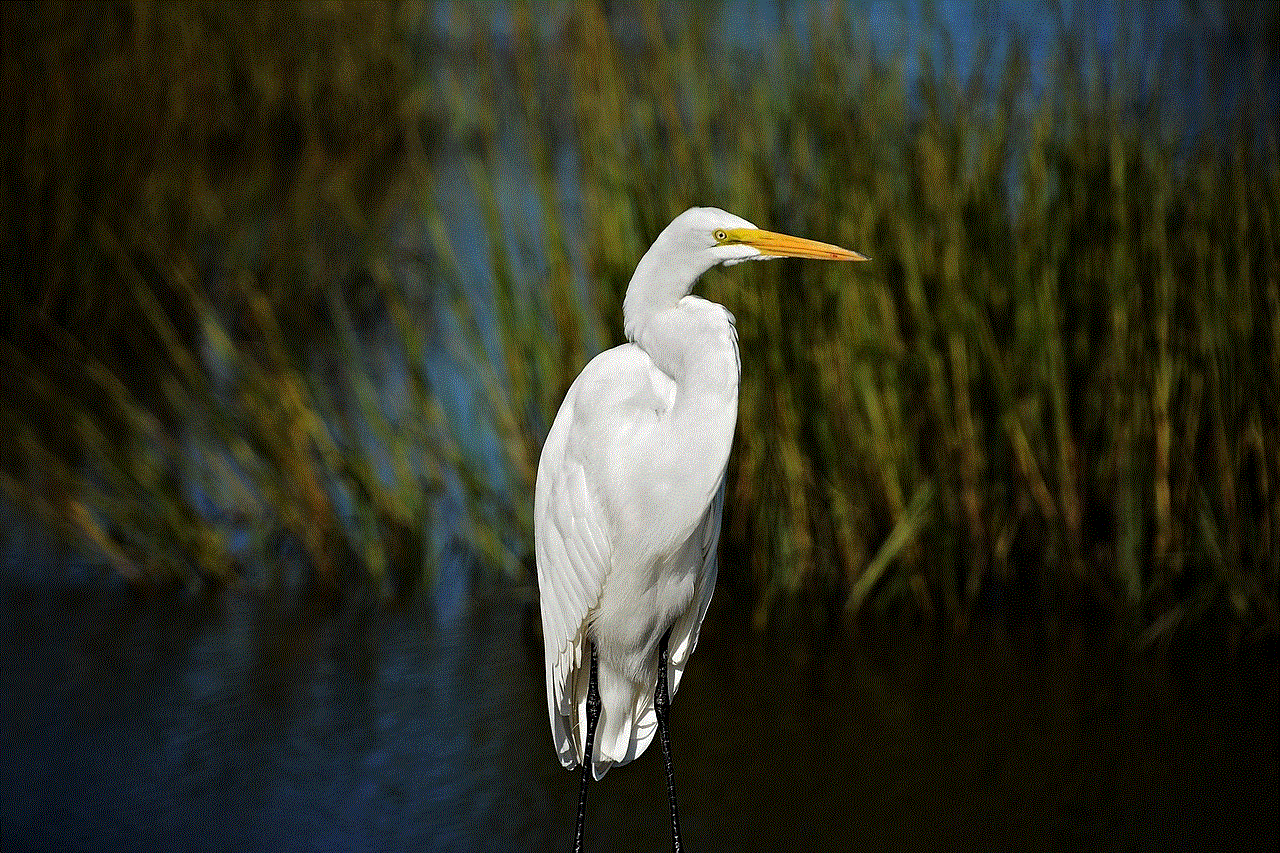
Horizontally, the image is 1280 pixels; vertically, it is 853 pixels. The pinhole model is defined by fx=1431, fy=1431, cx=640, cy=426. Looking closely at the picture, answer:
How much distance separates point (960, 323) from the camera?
313cm

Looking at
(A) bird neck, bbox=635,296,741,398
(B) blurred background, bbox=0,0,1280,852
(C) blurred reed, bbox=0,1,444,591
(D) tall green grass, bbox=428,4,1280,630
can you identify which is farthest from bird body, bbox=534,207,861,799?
(C) blurred reed, bbox=0,1,444,591

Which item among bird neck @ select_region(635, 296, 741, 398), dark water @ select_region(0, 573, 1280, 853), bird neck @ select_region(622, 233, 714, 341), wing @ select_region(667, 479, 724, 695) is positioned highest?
bird neck @ select_region(622, 233, 714, 341)

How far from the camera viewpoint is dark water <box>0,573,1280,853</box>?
8.20 feet

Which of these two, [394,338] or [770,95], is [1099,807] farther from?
[394,338]

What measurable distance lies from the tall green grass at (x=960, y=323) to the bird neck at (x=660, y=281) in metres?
1.03

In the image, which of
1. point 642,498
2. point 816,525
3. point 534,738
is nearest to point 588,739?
point 642,498

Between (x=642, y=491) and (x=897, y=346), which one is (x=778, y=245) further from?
(x=897, y=346)

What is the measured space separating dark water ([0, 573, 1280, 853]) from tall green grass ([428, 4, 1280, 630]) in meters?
0.20

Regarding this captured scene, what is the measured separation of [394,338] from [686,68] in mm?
2377

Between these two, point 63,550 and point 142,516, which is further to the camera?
point 63,550

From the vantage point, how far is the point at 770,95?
11.2 feet

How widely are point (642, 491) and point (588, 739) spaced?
0.44m

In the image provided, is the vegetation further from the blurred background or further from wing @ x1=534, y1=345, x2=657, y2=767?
wing @ x1=534, y1=345, x2=657, y2=767

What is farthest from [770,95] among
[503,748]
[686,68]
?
[503,748]
